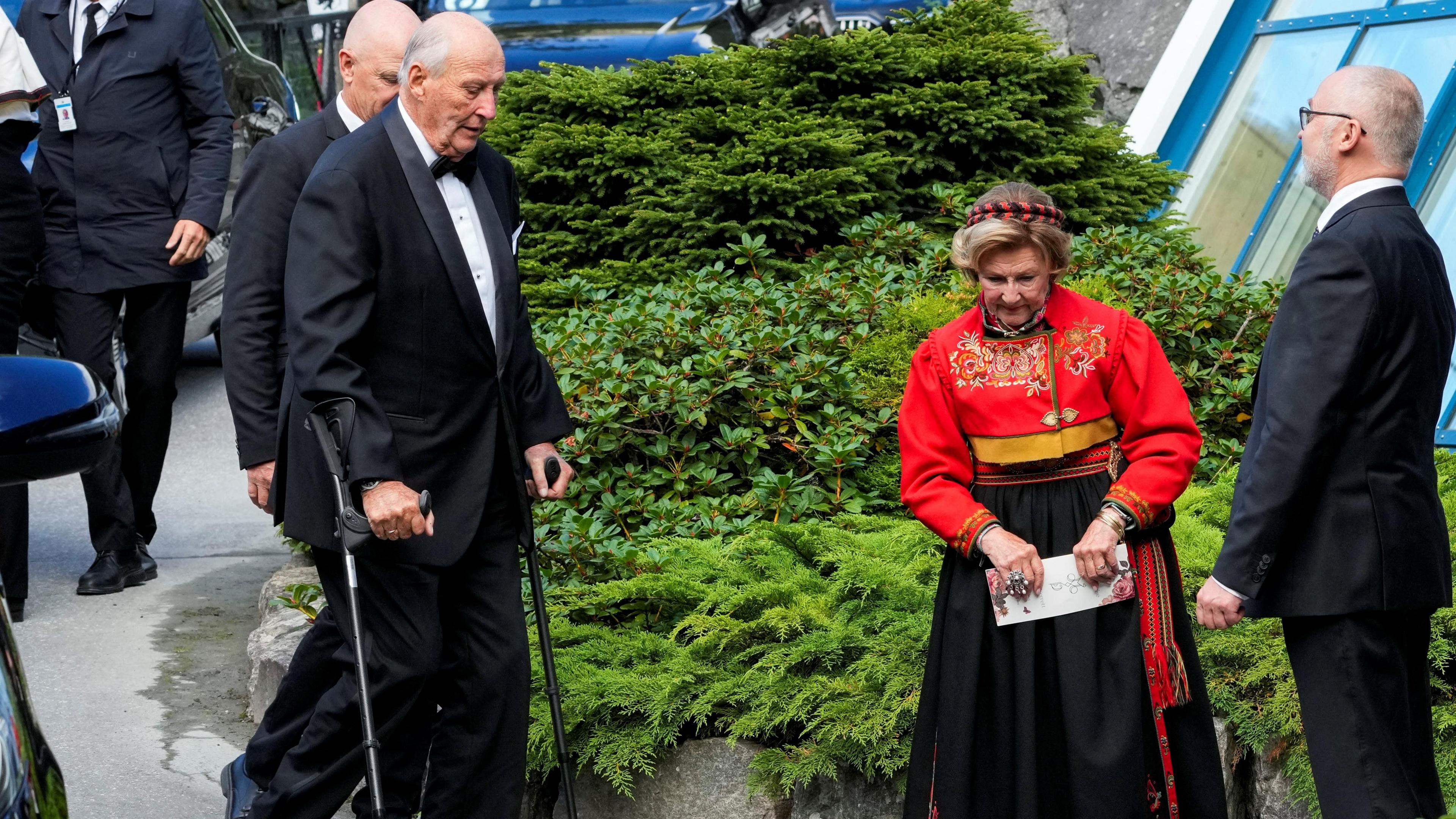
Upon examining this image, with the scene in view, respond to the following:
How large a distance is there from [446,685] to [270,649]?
163 centimetres

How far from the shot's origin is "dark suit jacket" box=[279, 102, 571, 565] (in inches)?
124

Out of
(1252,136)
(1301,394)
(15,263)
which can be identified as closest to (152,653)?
(15,263)

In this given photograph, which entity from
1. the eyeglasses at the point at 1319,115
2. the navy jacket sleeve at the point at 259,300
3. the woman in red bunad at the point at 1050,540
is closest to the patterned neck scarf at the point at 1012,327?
the woman in red bunad at the point at 1050,540

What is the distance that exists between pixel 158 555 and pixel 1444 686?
212 inches

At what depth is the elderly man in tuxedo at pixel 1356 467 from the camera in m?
2.87

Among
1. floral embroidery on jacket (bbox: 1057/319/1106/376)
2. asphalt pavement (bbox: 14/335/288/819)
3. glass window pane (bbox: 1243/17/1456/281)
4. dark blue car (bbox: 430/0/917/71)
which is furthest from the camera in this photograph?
dark blue car (bbox: 430/0/917/71)

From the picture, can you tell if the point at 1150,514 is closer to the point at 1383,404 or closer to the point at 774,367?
the point at 1383,404

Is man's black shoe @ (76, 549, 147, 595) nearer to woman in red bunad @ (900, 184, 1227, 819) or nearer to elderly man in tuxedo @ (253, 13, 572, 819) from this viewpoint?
elderly man in tuxedo @ (253, 13, 572, 819)

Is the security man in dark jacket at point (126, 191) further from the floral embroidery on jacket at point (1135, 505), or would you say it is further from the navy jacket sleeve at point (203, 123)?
the floral embroidery on jacket at point (1135, 505)

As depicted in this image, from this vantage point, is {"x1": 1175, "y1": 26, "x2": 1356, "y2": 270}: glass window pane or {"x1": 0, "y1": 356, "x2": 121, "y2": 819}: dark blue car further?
{"x1": 1175, "y1": 26, "x2": 1356, "y2": 270}: glass window pane

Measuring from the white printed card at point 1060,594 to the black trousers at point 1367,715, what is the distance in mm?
357

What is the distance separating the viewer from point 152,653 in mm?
5371

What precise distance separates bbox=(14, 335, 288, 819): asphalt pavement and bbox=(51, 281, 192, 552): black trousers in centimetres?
38

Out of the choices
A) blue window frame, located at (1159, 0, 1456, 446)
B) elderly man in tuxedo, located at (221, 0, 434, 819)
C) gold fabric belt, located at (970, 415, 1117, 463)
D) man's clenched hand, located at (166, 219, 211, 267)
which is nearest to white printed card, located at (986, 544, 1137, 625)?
gold fabric belt, located at (970, 415, 1117, 463)
